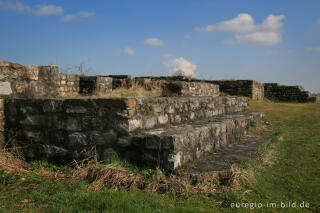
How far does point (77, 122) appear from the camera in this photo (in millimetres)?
3723

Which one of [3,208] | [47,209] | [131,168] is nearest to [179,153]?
[131,168]

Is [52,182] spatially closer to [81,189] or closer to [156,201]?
[81,189]

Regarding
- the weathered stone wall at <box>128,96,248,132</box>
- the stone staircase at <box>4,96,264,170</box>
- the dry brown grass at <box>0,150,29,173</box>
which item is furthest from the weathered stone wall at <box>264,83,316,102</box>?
the dry brown grass at <box>0,150,29,173</box>

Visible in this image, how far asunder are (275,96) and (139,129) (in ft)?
62.4

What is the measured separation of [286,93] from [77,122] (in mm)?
19610

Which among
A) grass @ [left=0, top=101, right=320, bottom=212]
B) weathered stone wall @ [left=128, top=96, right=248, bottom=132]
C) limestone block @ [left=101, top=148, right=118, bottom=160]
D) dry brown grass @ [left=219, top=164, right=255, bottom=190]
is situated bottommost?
grass @ [left=0, top=101, right=320, bottom=212]

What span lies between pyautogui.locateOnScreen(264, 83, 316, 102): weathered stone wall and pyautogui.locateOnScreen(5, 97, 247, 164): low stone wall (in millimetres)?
17616

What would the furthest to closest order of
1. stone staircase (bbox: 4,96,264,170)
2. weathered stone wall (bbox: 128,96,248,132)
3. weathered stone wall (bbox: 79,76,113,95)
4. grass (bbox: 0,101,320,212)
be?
weathered stone wall (bbox: 79,76,113,95), weathered stone wall (bbox: 128,96,248,132), stone staircase (bbox: 4,96,264,170), grass (bbox: 0,101,320,212)

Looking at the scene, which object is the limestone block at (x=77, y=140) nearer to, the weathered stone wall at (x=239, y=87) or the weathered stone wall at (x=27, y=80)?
the weathered stone wall at (x=27, y=80)

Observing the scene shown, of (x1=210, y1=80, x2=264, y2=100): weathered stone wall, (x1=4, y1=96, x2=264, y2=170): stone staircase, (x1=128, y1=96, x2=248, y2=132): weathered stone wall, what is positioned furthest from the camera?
(x1=210, y1=80, x2=264, y2=100): weathered stone wall

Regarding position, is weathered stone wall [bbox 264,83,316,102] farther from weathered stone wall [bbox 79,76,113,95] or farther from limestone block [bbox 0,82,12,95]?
limestone block [bbox 0,82,12,95]

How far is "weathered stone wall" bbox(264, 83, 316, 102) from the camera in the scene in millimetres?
19766

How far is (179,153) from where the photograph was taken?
3.26 meters

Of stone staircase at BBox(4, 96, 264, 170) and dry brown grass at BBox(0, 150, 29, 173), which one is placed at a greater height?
stone staircase at BBox(4, 96, 264, 170)
